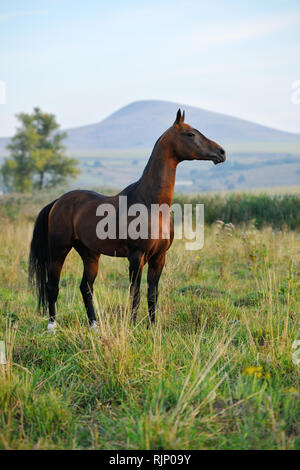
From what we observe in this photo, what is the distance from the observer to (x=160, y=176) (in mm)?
4543

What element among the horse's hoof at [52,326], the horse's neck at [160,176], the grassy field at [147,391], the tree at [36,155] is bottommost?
the grassy field at [147,391]

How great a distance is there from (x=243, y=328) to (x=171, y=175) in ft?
5.72

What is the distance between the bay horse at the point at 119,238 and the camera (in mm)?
4406

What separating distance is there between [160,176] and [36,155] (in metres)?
46.1

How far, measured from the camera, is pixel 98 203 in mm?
5023

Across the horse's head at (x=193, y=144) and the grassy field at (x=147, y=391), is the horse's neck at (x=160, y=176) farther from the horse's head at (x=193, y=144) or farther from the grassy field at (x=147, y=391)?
the grassy field at (x=147, y=391)

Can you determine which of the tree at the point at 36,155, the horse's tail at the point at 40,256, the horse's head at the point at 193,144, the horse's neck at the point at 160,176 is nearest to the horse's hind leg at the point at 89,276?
the horse's tail at the point at 40,256

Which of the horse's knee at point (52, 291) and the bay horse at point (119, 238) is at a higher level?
the bay horse at point (119, 238)

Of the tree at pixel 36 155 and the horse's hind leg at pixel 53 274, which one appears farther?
the tree at pixel 36 155

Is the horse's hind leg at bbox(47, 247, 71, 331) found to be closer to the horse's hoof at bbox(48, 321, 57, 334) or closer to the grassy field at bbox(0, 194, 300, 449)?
the horse's hoof at bbox(48, 321, 57, 334)

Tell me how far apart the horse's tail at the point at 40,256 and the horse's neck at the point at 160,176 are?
166 cm

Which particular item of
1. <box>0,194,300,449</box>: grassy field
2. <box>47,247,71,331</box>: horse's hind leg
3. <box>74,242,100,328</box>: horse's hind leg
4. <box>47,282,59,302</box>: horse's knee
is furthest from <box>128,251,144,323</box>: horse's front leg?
<box>47,282,59,302</box>: horse's knee

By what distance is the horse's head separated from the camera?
4355 mm
